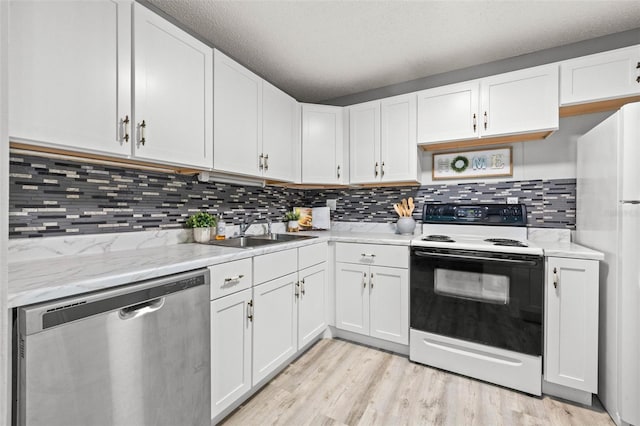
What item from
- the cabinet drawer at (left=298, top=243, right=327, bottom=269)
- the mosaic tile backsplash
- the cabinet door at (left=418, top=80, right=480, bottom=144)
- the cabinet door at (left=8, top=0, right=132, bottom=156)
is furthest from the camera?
the cabinet door at (left=418, top=80, right=480, bottom=144)

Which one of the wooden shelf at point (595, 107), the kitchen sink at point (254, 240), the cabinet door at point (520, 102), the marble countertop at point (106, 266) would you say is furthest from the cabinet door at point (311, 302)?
the wooden shelf at point (595, 107)

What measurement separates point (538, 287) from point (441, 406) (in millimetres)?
948

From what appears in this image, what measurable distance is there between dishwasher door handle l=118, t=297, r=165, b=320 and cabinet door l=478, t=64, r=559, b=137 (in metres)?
2.44

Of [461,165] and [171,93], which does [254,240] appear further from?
[461,165]

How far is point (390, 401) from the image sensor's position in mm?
1731

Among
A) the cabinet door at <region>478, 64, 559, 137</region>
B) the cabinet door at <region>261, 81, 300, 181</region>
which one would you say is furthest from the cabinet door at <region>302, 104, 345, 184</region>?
the cabinet door at <region>478, 64, 559, 137</region>

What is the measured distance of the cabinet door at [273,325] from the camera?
1.73 meters

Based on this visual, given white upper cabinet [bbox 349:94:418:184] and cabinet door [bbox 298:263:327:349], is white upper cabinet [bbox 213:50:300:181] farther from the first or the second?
cabinet door [bbox 298:263:327:349]

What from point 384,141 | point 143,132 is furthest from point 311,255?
point 143,132

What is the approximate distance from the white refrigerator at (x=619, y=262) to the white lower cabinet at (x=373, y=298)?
1.14 m

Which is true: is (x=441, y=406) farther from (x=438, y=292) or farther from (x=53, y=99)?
(x=53, y=99)

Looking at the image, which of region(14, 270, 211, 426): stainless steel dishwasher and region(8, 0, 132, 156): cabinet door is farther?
region(8, 0, 132, 156): cabinet door

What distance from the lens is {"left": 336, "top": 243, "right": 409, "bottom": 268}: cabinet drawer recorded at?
223 cm

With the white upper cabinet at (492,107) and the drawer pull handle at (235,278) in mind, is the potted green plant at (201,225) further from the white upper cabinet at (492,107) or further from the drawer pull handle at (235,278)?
the white upper cabinet at (492,107)
